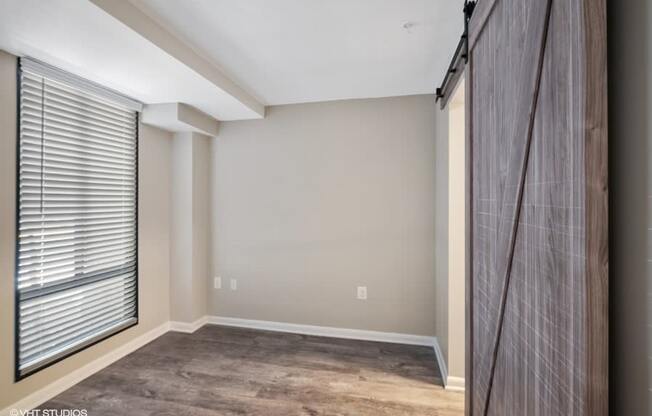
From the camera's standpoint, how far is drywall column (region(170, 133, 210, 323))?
3246mm

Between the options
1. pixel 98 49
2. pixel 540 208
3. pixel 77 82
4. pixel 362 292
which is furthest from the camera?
→ pixel 362 292

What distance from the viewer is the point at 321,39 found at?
1968 mm

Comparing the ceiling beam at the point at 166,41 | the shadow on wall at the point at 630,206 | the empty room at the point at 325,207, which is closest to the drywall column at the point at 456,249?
the empty room at the point at 325,207

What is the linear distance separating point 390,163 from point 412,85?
→ 0.74 metres

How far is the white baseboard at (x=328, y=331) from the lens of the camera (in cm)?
296

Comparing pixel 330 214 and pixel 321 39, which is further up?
pixel 321 39

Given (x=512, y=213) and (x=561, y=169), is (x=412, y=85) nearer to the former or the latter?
(x=512, y=213)

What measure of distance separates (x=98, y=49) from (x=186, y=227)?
1.88 meters

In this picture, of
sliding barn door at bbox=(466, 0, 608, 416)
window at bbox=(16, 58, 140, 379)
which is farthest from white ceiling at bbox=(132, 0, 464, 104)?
window at bbox=(16, 58, 140, 379)

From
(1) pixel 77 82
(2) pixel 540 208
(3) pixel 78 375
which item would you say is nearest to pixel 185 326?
(3) pixel 78 375

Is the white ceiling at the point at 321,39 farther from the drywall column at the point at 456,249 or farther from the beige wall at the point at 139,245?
the beige wall at the point at 139,245

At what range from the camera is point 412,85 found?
2719 mm

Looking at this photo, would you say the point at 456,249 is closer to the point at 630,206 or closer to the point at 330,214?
the point at 330,214

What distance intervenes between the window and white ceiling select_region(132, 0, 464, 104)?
1121 millimetres
